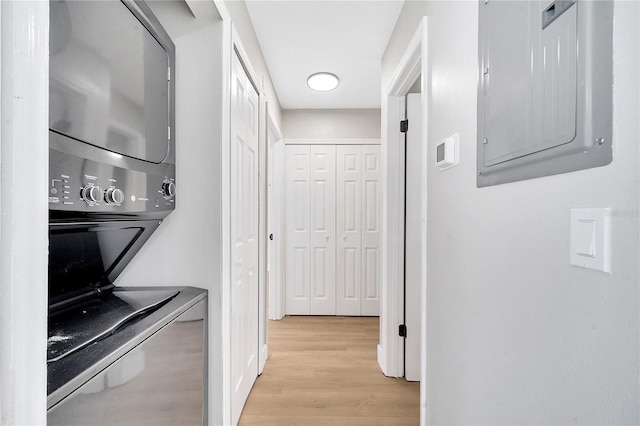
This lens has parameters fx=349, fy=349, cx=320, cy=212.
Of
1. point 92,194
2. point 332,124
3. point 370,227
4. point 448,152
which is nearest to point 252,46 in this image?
point 448,152

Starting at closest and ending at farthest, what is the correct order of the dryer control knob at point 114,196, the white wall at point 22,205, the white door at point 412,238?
the white wall at point 22,205 < the dryer control knob at point 114,196 < the white door at point 412,238

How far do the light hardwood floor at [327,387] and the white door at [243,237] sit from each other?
0.57 ft

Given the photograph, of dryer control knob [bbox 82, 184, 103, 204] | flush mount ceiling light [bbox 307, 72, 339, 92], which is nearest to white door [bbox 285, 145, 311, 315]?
flush mount ceiling light [bbox 307, 72, 339, 92]

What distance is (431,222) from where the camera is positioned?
1567 millimetres

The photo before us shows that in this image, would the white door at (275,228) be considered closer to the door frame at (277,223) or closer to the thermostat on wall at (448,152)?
the door frame at (277,223)

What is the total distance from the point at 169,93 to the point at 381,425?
2086 millimetres

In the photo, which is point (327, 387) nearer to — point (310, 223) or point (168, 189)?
point (168, 189)

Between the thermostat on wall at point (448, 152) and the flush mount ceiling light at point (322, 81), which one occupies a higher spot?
the flush mount ceiling light at point (322, 81)

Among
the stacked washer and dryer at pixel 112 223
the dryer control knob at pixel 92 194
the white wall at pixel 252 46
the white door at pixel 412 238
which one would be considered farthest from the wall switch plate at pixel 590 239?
the white door at pixel 412 238

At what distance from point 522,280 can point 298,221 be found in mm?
3430

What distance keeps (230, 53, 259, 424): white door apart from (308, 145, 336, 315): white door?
5.53 ft

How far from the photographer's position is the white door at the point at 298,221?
13.8 ft

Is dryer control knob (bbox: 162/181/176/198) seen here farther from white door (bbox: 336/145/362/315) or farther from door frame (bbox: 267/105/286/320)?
white door (bbox: 336/145/362/315)

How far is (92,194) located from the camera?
3.14 feet
